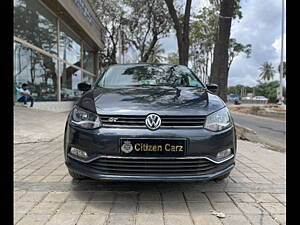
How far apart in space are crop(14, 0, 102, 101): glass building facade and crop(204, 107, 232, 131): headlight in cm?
973

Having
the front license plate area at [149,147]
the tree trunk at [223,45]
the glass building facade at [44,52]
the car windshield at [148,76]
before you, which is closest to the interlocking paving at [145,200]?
the front license plate area at [149,147]

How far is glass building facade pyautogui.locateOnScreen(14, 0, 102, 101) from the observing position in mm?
11336

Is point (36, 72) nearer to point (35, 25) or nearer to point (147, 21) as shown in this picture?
point (35, 25)

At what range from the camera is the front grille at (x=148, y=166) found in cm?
250

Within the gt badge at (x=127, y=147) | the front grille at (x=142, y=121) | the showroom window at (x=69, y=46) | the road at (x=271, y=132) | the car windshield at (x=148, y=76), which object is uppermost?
the showroom window at (x=69, y=46)

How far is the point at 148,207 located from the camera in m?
2.60

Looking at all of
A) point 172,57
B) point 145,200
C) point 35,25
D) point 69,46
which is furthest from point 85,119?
point 172,57

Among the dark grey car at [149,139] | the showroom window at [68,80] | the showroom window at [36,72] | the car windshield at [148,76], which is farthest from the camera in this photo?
the showroom window at [68,80]

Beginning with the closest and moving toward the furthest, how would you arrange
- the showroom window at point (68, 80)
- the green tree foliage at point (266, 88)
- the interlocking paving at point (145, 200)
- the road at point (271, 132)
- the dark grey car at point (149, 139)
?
the interlocking paving at point (145, 200) < the dark grey car at point (149, 139) < the road at point (271, 132) < the showroom window at point (68, 80) < the green tree foliage at point (266, 88)

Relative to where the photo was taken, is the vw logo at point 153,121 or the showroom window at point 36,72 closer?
the vw logo at point 153,121

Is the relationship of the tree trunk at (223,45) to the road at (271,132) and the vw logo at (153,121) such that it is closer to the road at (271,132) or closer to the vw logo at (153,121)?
the road at (271,132)

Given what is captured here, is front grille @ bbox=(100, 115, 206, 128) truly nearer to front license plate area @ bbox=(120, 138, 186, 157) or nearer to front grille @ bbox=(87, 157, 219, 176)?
front license plate area @ bbox=(120, 138, 186, 157)

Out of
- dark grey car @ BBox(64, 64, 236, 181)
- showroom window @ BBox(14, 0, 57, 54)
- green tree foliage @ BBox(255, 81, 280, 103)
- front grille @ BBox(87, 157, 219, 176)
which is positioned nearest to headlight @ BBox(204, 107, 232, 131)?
dark grey car @ BBox(64, 64, 236, 181)
